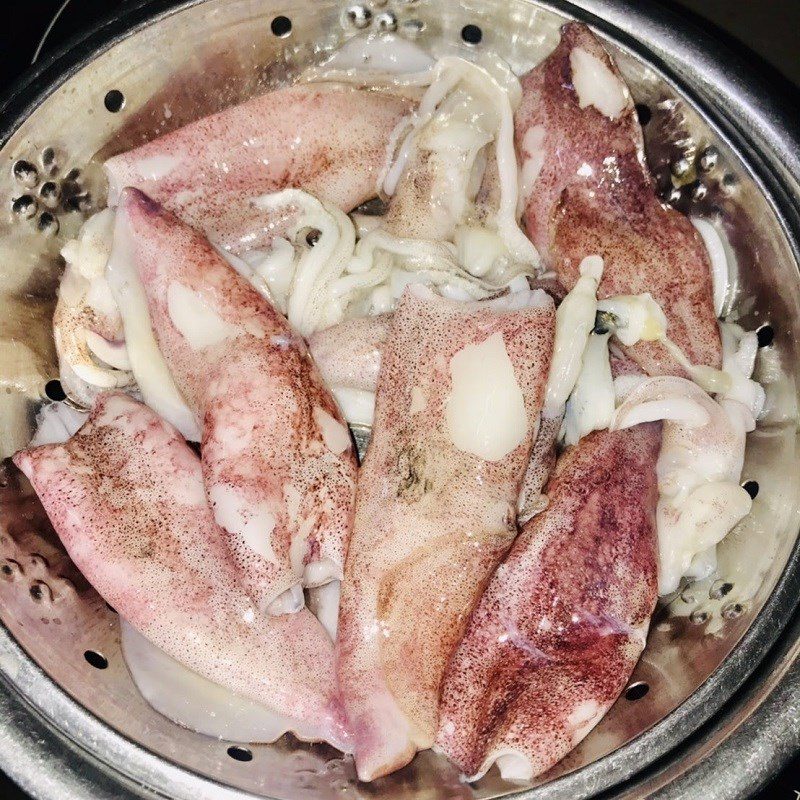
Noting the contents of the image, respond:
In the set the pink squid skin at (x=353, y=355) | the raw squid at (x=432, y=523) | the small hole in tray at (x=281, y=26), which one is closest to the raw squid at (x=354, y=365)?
the pink squid skin at (x=353, y=355)

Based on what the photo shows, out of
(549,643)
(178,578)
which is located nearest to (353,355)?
(178,578)

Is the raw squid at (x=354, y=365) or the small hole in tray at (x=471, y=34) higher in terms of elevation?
the small hole in tray at (x=471, y=34)

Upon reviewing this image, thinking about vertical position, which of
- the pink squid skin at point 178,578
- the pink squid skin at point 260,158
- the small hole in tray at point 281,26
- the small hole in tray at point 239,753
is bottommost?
the small hole in tray at point 239,753

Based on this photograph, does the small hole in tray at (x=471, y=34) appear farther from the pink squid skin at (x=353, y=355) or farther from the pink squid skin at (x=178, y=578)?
the pink squid skin at (x=178, y=578)

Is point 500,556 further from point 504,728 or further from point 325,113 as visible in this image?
point 325,113

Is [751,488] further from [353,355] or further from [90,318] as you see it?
[90,318]

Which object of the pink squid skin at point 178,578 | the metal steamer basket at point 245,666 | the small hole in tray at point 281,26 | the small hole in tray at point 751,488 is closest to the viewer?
the metal steamer basket at point 245,666

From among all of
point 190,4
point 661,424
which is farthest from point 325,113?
point 661,424
